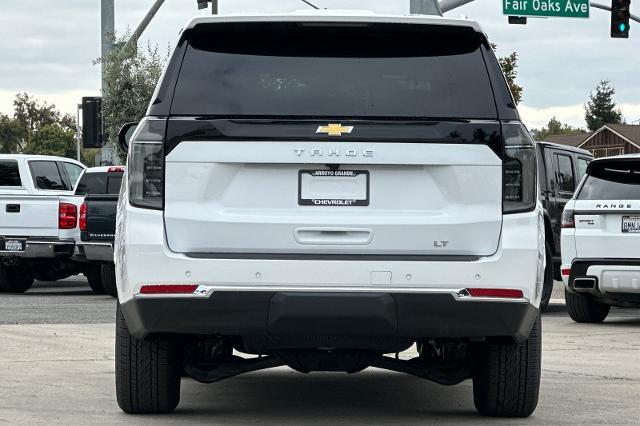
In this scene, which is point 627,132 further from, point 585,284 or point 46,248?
point 585,284

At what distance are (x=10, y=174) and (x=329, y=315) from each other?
15.0 metres

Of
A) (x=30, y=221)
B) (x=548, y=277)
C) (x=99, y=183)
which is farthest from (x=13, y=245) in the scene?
(x=548, y=277)

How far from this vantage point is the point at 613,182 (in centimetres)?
1435

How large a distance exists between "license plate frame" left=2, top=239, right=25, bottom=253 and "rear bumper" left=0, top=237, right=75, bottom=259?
6 centimetres

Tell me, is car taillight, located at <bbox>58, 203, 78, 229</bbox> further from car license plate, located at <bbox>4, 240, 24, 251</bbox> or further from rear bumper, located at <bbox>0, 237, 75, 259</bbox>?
car license plate, located at <bbox>4, 240, 24, 251</bbox>

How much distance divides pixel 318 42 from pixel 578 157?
11181 mm

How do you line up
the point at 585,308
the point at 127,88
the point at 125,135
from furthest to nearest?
the point at 127,88 < the point at 585,308 < the point at 125,135

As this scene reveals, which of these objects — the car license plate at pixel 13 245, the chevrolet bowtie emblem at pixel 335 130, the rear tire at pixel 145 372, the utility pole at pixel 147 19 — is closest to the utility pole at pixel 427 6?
the car license plate at pixel 13 245

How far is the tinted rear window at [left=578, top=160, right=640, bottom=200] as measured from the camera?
14227 mm

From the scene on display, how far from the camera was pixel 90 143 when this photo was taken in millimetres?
23234

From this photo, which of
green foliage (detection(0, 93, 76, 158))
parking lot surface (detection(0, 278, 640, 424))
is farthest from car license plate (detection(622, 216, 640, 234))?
green foliage (detection(0, 93, 76, 158))

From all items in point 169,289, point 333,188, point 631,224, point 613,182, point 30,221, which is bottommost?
point 30,221

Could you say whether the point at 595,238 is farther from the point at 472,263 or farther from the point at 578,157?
the point at 472,263

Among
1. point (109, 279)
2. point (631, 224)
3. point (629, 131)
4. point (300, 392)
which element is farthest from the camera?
point (629, 131)
